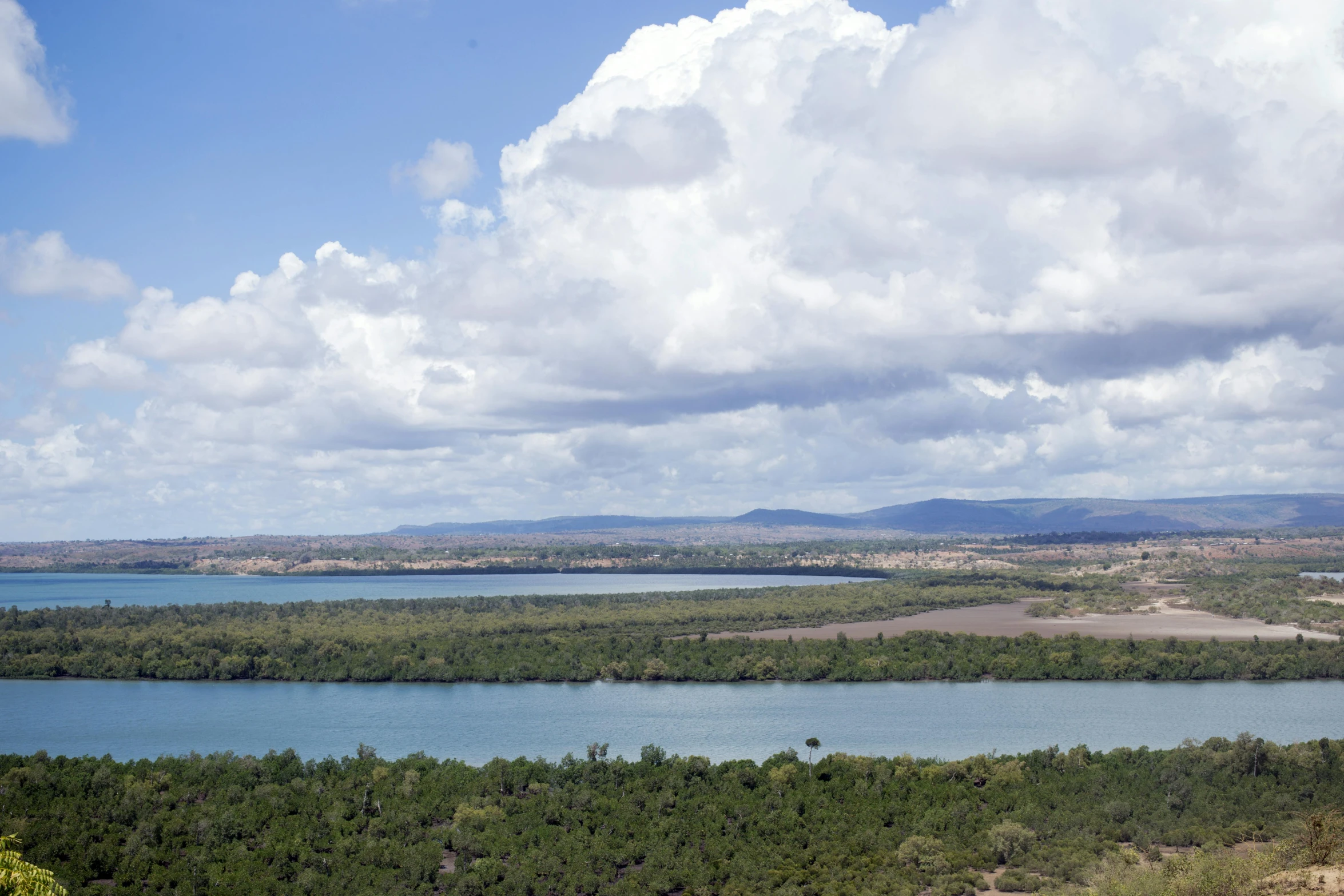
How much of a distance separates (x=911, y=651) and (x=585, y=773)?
48.3 meters

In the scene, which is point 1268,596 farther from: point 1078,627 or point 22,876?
point 22,876

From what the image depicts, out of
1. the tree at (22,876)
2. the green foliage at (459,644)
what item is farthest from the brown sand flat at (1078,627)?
the tree at (22,876)

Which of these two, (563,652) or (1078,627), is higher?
(563,652)

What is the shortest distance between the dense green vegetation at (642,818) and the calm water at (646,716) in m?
9.18

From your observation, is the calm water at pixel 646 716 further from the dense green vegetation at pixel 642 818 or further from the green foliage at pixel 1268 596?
the green foliage at pixel 1268 596

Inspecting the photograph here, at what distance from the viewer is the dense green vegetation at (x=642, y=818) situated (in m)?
36.1

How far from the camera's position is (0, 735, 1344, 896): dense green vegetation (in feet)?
118

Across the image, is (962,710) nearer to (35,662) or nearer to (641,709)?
(641,709)

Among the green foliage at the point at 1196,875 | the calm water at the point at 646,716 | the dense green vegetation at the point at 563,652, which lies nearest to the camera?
the green foliage at the point at 1196,875

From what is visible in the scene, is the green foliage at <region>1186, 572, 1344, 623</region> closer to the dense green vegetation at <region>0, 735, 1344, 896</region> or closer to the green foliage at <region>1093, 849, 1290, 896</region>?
the dense green vegetation at <region>0, 735, 1344, 896</region>

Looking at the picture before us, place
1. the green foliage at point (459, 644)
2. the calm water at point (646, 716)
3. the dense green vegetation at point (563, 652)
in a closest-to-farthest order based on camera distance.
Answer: the calm water at point (646, 716) < the dense green vegetation at point (563, 652) < the green foliage at point (459, 644)

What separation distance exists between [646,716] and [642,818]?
1070 inches

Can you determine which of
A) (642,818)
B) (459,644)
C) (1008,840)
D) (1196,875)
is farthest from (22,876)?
(459,644)

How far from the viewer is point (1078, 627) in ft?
359
